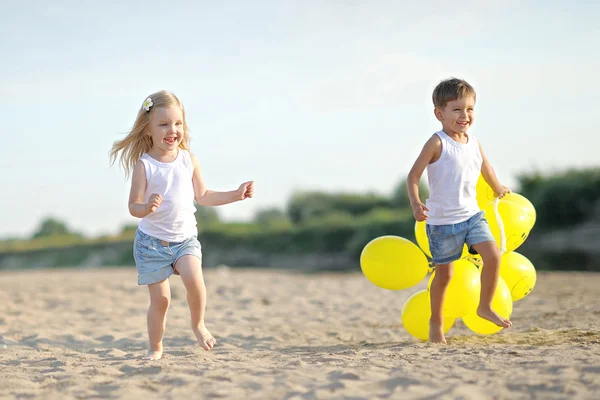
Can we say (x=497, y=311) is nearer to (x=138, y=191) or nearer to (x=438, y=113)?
(x=438, y=113)

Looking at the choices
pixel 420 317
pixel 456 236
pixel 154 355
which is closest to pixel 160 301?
pixel 154 355

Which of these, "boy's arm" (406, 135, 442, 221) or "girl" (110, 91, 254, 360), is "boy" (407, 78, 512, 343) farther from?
"girl" (110, 91, 254, 360)

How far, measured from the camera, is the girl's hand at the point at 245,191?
4148 mm

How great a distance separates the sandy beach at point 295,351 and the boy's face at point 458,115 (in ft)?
4.42

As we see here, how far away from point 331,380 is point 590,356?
1.37m

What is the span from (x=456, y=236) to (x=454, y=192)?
27cm

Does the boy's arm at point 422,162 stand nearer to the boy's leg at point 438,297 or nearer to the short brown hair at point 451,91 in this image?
the short brown hair at point 451,91

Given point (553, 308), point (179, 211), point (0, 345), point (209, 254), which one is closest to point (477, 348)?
point (179, 211)

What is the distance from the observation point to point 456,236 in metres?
4.26

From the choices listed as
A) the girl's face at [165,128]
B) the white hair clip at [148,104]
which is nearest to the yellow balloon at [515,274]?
the girl's face at [165,128]

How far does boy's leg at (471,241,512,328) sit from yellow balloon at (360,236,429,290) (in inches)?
19.6

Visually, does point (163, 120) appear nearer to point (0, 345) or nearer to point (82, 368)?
point (82, 368)

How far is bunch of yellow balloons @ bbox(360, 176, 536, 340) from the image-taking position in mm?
4473

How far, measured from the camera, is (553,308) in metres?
6.37
